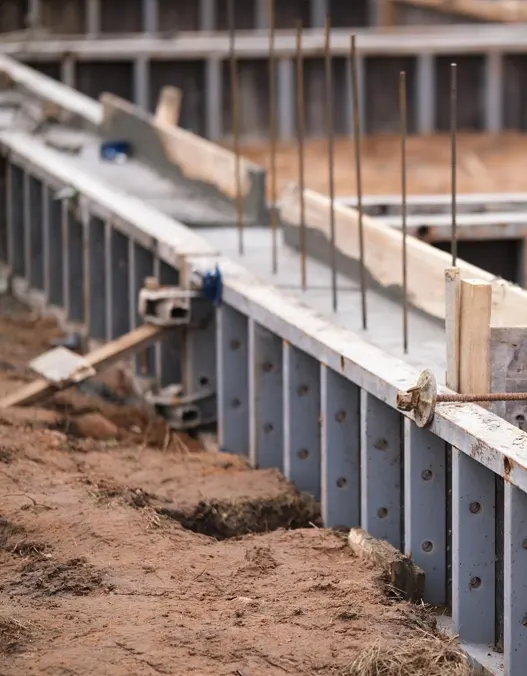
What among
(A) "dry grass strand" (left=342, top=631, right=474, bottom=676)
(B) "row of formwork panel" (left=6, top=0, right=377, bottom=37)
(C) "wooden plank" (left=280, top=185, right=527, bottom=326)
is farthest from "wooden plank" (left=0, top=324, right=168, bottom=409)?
(B) "row of formwork panel" (left=6, top=0, right=377, bottom=37)

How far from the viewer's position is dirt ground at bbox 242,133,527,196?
54.4ft

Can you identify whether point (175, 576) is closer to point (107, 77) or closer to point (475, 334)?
point (475, 334)

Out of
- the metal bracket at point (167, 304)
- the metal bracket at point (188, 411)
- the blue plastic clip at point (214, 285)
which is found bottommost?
the metal bracket at point (188, 411)

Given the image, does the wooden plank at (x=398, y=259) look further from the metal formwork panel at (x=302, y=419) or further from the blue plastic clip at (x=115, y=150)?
the blue plastic clip at (x=115, y=150)

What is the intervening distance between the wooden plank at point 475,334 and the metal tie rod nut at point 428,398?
0.12m

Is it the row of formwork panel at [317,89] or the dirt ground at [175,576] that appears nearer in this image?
the dirt ground at [175,576]

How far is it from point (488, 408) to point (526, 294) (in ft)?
3.43

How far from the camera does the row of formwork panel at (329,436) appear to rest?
25.2 feet

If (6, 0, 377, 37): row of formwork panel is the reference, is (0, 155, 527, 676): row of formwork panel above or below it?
below

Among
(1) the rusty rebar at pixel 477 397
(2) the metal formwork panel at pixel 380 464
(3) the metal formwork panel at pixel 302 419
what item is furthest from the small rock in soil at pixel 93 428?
(1) the rusty rebar at pixel 477 397

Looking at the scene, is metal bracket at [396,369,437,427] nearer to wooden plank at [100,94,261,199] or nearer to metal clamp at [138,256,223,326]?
metal clamp at [138,256,223,326]

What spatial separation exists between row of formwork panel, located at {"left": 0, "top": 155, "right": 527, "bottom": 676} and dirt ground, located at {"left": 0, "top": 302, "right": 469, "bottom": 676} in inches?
10.7

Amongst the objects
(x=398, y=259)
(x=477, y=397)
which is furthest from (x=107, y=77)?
(x=477, y=397)

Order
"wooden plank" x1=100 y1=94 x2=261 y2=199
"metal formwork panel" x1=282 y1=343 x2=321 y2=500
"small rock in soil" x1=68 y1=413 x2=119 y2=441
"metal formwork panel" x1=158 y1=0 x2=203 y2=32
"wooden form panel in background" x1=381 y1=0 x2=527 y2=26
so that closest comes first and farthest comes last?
"metal formwork panel" x1=282 y1=343 x2=321 y2=500
"small rock in soil" x1=68 y1=413 x2=119 y2=441
"wooden plank" x1=100 y1=94 x2=261 y2=199
"wooden form panel in background" x1=381 y1=0 x2=527 y2=26
"metal formwork panel" x1=158 y1=0 x2=203 y2=32
